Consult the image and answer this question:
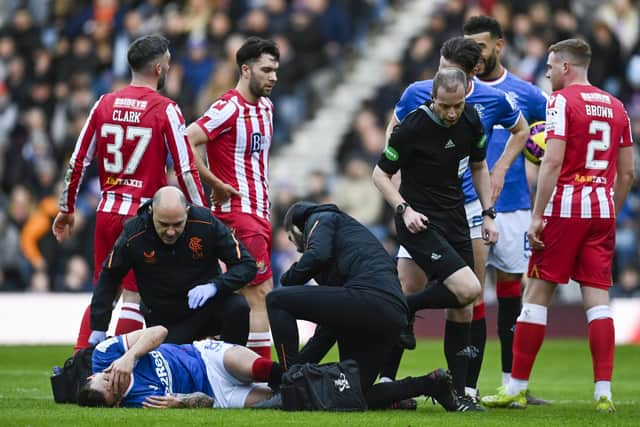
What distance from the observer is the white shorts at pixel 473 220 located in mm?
10250

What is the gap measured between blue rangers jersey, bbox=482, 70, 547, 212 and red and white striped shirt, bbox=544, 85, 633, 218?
1.19 meters

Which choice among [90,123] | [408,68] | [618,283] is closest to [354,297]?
[90,123]

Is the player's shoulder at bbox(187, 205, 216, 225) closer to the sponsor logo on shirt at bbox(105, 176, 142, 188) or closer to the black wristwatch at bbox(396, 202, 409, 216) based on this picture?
the sponsor logo on shirt at bbox(105, 176, 142, 188)

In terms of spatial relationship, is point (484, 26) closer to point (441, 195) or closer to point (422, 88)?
point (422, 88)

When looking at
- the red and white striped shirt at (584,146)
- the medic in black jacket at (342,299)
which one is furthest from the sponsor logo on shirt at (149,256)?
the red and white striped shirt at (584,146)

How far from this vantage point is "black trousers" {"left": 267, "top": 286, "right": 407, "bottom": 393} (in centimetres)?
907

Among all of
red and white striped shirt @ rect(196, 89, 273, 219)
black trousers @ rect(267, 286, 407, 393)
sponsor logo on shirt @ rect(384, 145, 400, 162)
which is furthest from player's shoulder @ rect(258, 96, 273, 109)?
black trousers @ rect(267, 286, 407, 393)

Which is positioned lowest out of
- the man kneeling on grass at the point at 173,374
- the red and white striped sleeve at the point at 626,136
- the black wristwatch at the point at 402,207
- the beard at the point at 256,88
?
the man kneeling on grass at the point at 173,374

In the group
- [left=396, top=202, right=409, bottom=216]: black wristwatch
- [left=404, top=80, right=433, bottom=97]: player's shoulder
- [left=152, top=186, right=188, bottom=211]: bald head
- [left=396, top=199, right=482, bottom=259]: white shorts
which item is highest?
[left=404, top=80, right=433, bottom=97]: player's shoulder

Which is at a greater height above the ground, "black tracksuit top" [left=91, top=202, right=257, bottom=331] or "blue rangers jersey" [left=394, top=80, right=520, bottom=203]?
"blue rangers jersey" [left=394, top=80, right=520, bottom=203]

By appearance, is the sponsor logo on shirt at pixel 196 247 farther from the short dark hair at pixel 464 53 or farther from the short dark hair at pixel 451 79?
the short dark hair at pixel 464 53

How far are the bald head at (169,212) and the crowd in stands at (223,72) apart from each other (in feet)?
28.9

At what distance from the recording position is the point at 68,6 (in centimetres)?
2406

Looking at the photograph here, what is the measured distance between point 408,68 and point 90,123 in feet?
31.5
